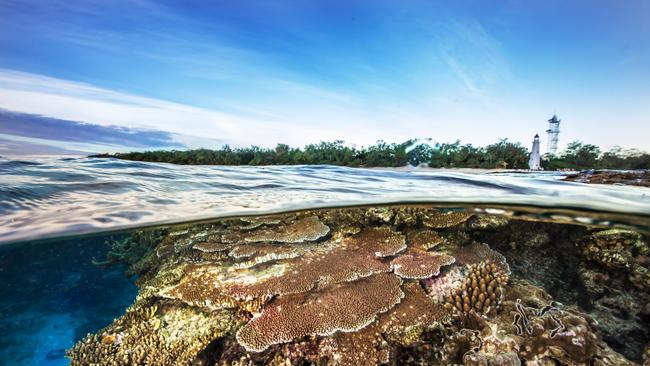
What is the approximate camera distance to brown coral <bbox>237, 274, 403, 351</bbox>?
4074mm

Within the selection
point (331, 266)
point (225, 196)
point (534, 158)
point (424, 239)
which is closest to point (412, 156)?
point (534, 158)

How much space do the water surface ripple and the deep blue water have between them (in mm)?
5608

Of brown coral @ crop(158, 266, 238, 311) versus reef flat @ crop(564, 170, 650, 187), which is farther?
reef flat @ crop(564, 170, 650, 187)

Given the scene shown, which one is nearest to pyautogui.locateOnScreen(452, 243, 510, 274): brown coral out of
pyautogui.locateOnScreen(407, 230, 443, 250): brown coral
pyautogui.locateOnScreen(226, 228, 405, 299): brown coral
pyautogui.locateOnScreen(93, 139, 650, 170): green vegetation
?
pyautogui.locateOnScreen(407, 230, 443, 250): brown coral

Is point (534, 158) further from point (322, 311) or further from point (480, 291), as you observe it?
point (322, 311)

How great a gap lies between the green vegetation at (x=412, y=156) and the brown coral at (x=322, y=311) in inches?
436

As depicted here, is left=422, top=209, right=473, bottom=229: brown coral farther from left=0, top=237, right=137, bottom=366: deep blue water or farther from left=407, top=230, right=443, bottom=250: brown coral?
left=0, top=237, right=137, bottom=366: deep blue water

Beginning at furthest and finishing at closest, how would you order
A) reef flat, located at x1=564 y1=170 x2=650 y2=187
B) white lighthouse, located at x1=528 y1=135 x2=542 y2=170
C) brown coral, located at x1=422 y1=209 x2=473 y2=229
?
white lighthouse, located at x1=528 y1=135 x2=542 y2=170 → reef flat, located at x1=564 y1=170 x2=650 y2=187 → brown coral, located at x1=422 y1=209 x2=473 y2=229

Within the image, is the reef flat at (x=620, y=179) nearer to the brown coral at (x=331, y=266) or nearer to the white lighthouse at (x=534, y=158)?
the white lighthouse at (x=534, y=158)

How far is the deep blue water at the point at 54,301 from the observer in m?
12.4

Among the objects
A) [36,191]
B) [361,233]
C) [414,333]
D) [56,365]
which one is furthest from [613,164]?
[56,365]

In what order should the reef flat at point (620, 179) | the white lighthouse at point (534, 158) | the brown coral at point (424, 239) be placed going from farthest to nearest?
1. the white lighthouse at point (534, 158)
2. the reef flat at point (620, 179)
3. the brown coral at point (424, 239)

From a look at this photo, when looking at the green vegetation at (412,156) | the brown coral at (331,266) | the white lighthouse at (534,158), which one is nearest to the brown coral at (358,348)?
the brown coral at (331,266)

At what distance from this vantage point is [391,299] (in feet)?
15.1
